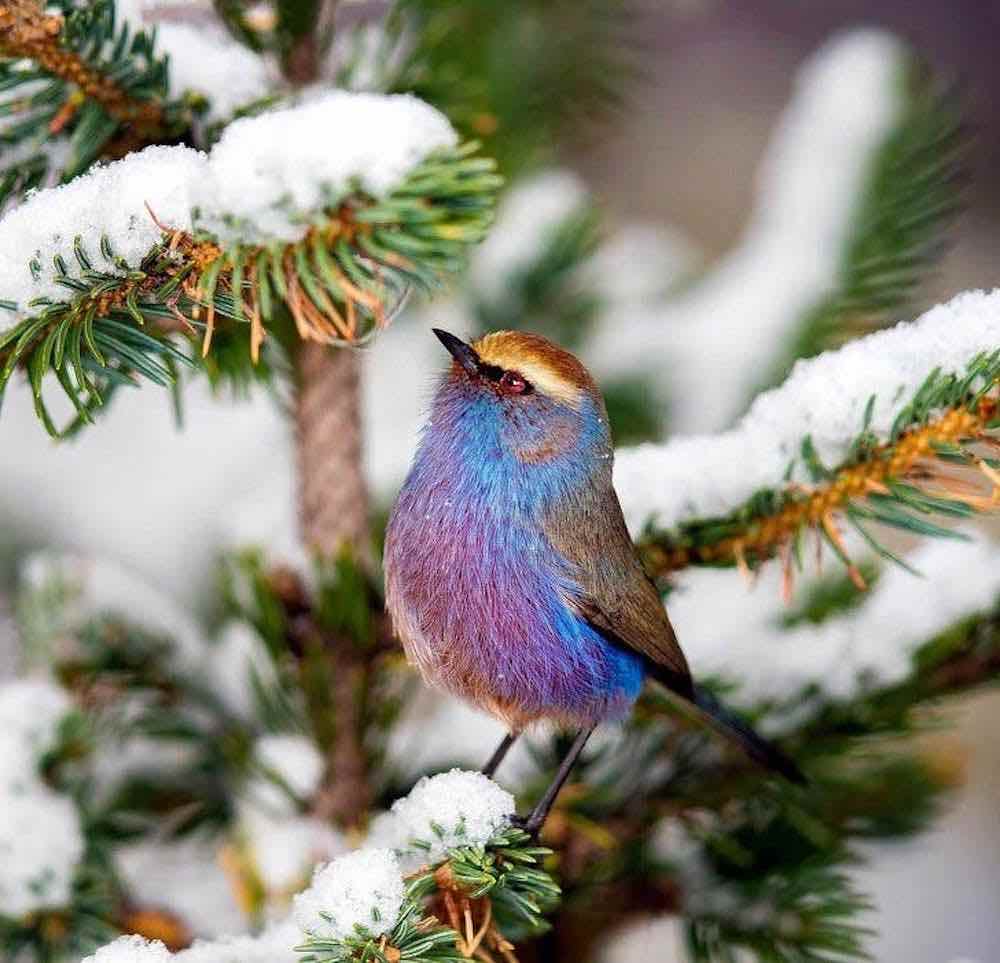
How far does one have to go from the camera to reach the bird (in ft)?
3.44

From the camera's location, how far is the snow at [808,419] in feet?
3.10

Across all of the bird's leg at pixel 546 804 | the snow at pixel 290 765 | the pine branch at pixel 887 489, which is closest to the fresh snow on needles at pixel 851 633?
the pine branch at pixel 887 489

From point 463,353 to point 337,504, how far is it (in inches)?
11.1

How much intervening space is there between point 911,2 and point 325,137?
4.41 m

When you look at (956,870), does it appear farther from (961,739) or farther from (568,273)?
(568,273)

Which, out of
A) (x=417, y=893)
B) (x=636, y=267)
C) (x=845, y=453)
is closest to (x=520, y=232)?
(x=636, y=267)

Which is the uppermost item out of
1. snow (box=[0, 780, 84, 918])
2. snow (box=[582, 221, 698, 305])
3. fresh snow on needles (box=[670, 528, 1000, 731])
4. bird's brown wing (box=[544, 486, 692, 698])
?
snow (box=[582, 221, 698, 305])

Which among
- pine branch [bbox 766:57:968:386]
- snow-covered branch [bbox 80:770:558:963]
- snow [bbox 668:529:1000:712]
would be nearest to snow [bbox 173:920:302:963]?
snow-covered branch [bbox 80:770:558:963]

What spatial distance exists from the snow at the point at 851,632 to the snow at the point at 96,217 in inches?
25.7

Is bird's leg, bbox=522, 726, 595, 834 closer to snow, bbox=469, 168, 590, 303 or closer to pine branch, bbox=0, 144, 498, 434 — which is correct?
pine branch, bbox=0, 144, 498, 434

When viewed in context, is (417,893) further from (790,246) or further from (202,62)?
(790,246)

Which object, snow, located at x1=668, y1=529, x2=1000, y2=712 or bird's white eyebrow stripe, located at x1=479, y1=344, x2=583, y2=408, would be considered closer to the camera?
bird's white eyebrow stripe, located at x1=479, y1=344, x2=583, y2=408

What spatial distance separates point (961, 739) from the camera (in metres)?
3.21

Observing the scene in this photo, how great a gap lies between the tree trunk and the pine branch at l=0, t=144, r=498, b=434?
1.09 feet
